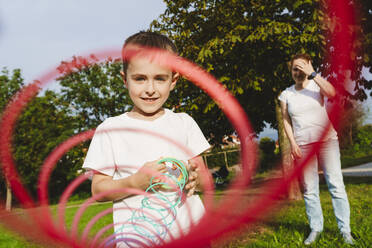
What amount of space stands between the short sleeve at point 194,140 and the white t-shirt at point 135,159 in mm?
58

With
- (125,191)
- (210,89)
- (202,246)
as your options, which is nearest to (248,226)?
(210,89)

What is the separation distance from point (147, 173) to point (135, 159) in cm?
26

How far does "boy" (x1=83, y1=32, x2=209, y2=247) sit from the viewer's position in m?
1.78

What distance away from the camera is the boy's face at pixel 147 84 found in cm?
191

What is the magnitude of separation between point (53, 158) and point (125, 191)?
5.47ft

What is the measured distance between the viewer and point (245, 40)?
745 centimetres

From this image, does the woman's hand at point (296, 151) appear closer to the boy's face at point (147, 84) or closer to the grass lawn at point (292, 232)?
the grass lawn at point (292, 232)

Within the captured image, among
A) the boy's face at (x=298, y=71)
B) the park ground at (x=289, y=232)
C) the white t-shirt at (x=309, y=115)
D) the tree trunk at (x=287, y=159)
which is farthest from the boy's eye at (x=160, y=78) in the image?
the tree trunk at (x=287, y=159)

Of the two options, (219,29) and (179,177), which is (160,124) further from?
(219,29)

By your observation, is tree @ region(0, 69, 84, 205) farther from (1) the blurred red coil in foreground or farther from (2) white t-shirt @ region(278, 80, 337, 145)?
(2) white t-shirt @ region(278, 80, 337, 145)

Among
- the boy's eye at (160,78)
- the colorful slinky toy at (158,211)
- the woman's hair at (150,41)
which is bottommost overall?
the colorful slinky toy at (158,211)

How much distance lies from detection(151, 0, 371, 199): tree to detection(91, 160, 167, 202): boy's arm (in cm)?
565

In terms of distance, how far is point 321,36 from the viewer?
22.3 feet

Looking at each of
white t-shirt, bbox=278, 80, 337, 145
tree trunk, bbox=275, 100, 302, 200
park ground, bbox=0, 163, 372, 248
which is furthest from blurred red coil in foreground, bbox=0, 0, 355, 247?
tree trunk, bbox=275, 100, 302, 200
